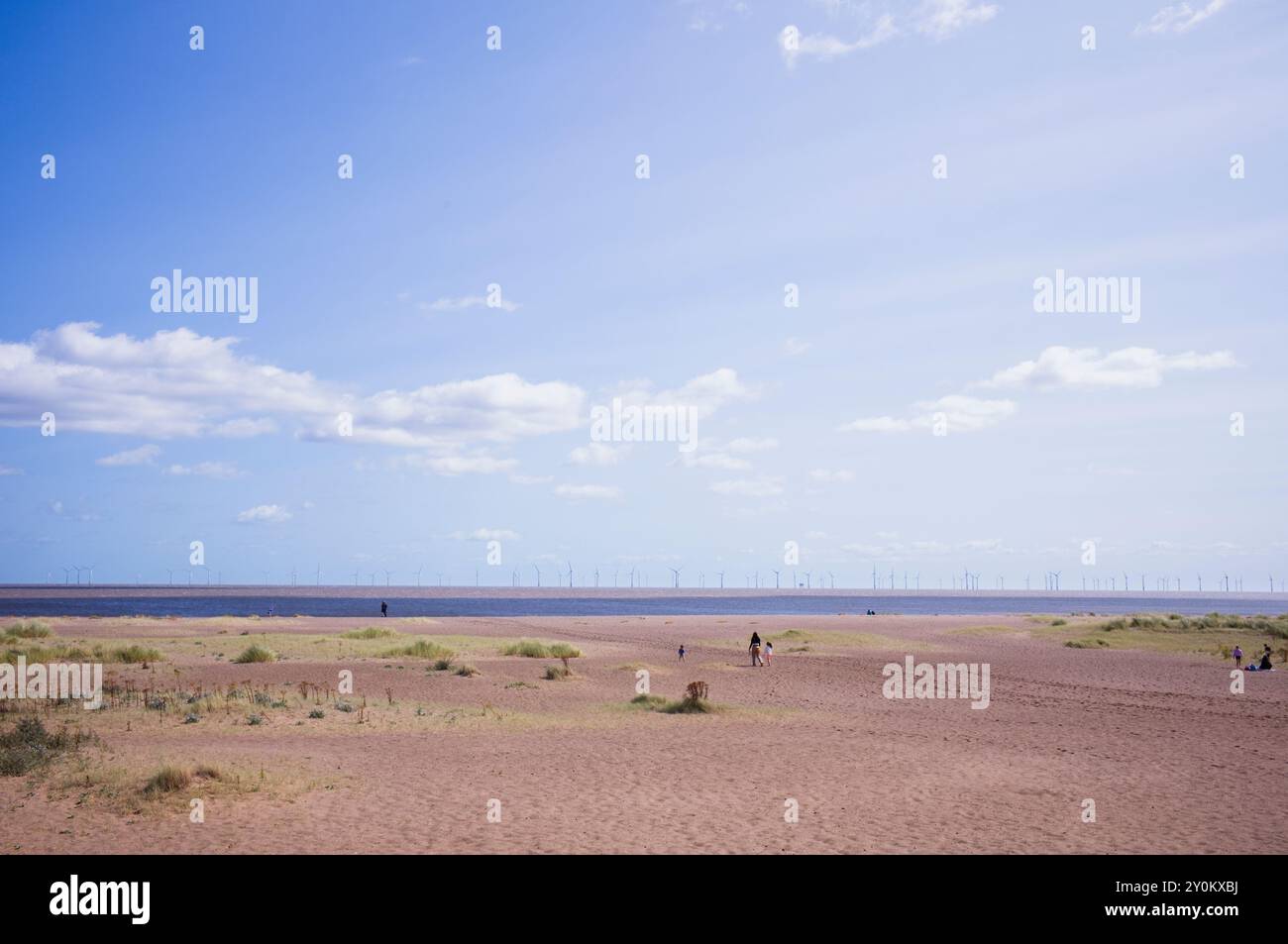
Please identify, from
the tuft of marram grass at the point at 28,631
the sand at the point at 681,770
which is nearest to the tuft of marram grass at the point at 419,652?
the sand at the point at 681,770

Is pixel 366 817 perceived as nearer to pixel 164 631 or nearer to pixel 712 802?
pixel 712 802

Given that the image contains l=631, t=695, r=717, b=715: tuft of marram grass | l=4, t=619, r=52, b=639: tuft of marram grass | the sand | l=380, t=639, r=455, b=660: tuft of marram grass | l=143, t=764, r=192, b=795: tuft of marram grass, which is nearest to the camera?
the sand

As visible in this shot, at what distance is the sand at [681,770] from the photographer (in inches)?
451

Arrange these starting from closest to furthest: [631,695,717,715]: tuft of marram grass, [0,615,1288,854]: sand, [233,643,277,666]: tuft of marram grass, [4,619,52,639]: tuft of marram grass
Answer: [0,615,1288,854]: sand
[631,695,717,715]: tuft of marram grass
[233,643,277,666]: tuft of marram grass
[4,619,52,639]: tuft of marram grass

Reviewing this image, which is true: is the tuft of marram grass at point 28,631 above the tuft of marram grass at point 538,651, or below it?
above

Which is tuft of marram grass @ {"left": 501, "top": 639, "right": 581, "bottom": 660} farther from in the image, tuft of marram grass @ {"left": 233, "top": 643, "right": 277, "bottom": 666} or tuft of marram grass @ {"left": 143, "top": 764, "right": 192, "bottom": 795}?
tuft of marram grass @ {"left": 143, "top": 764, "right": 192, "bottom": 795}

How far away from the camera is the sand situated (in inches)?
451

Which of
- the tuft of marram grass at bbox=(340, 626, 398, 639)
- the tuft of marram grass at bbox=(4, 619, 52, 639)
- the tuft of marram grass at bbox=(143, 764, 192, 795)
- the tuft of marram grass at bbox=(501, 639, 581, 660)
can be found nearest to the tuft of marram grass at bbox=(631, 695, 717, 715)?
the tuft of marram grass at bbox=(143, 764, 192, 795)

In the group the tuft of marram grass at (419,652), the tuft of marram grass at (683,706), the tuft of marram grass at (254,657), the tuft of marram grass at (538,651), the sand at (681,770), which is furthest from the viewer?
the tuft of marram grass at (538,651)

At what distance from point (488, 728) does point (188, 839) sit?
387 inches

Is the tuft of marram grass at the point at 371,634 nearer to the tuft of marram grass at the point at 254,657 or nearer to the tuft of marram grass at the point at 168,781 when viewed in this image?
the tuft of marram grass at the point at 254,657

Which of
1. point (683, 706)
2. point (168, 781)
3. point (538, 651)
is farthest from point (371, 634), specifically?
point (168, 781)

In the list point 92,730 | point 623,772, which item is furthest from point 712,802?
point 92,730

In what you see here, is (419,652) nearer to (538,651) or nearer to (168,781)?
(538,651)
